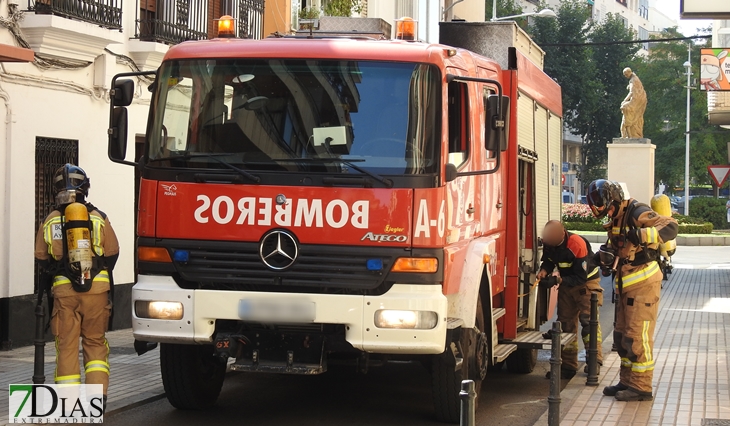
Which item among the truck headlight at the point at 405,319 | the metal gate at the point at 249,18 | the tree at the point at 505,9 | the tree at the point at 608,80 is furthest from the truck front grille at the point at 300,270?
the tree at the point at 608,80

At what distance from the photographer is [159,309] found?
795cm

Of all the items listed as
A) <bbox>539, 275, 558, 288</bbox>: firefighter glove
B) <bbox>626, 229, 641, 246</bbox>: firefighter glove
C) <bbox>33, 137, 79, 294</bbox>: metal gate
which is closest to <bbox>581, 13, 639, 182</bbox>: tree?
<bbox>33, 137, 79, 294</bbox>: metal gate

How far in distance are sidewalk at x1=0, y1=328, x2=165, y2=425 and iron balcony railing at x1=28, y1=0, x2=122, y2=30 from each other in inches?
147

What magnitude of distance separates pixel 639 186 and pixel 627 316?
92.7 feet

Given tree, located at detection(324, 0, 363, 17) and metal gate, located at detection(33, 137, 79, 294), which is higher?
tree, located at detection(324, 0, 363, 17)

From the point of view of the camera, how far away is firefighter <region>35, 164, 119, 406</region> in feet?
27.6

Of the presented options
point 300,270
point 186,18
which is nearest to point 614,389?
point 300,270

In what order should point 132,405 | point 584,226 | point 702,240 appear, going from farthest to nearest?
1. point 584,226
2. point 702,240
3. point 132,405

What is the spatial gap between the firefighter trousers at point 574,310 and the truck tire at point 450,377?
9.73 ft

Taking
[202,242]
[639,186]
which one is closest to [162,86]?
[202,242]

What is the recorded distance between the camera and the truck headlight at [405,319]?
7.70 m

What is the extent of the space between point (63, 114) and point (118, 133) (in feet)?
19.7

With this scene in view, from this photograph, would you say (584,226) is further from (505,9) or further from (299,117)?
(299,117)

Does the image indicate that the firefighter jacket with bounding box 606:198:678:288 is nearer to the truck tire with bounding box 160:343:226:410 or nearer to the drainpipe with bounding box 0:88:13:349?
the truck tire with bounding box 160:343:226:410
